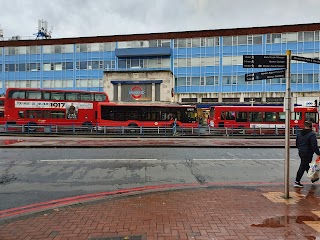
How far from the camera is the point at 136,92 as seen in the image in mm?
46500

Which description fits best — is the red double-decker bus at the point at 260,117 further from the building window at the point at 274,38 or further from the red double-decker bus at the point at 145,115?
the building window at the point at 274,38

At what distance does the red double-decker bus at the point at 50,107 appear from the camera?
26672 mm

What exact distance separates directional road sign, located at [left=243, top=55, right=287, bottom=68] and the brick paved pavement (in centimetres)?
288

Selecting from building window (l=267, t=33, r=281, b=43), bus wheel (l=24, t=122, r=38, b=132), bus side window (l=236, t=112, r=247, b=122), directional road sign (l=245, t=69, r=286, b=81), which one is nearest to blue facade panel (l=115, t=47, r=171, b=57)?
building window (l=267, t=33, r=281, b=43)

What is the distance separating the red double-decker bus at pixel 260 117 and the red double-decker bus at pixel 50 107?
12.6 m

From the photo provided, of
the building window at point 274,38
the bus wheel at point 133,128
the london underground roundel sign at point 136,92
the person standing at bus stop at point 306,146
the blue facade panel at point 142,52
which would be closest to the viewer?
the person standing at bus stop at point 306,146

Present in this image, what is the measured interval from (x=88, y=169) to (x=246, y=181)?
5.14m

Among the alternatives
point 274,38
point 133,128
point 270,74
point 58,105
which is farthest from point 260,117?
point 274,38

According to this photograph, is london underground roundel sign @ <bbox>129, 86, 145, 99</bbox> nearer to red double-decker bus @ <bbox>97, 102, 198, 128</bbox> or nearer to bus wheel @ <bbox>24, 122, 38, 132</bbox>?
red double-decker bus @ <bbox>97, 102, 198, 128</bbox>

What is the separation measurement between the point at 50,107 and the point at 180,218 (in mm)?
25649

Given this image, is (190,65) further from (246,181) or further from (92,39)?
(246,181)

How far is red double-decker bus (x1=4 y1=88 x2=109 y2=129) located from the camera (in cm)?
2667

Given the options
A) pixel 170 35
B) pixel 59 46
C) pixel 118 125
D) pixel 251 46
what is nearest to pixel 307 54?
pixel 251 46

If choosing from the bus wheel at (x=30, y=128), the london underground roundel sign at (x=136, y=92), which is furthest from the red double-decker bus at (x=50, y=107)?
the london underground roundel sign at (x=136, y=92)
